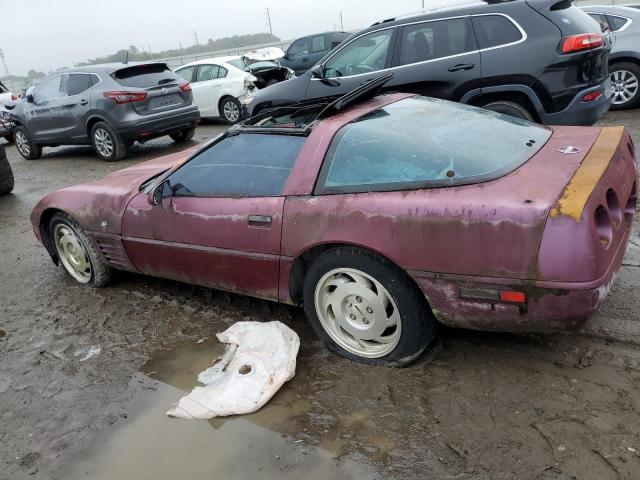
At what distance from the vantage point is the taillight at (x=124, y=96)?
874 cm

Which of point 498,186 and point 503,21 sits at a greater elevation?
point 503,21

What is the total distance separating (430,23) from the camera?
19.9 feet

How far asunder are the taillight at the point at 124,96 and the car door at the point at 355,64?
349cm

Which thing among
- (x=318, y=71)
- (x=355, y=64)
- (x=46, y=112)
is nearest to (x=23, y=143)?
(x=46, y=112)

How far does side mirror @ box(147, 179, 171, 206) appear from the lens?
350cm

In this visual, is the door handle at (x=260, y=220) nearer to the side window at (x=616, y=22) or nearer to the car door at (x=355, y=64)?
the car door at (x=355, y=64)

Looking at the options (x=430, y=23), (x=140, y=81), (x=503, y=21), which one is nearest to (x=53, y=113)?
(x=140, y=81)

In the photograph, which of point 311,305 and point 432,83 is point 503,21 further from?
point 311,305

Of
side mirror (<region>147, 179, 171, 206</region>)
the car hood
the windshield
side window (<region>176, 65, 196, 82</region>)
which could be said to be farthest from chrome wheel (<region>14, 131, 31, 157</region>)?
the windshield

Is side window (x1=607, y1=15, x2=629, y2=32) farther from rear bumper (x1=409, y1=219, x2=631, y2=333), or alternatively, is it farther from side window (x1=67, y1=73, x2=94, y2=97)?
side window (x1=67, y1=73, x2=94, y2=97)

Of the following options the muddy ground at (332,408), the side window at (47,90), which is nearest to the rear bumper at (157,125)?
the side window at (47,90)

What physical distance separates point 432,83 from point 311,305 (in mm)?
3947

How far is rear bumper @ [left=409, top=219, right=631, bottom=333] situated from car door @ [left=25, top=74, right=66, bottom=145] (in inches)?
363

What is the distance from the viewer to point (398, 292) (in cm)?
260
